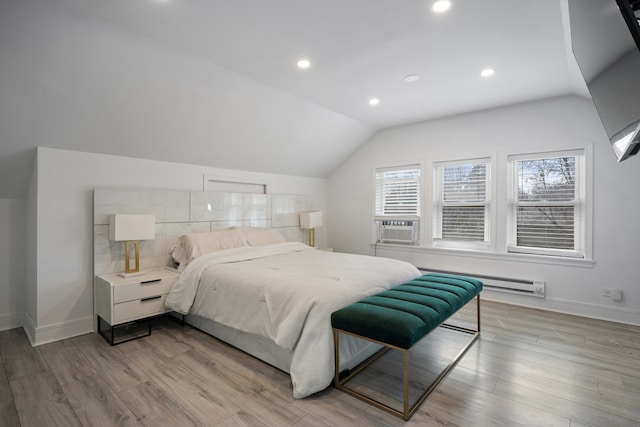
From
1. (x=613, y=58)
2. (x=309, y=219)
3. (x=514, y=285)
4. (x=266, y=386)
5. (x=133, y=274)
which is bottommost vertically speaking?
(x=266, y=386)

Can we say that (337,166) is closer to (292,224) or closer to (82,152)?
(292,224)

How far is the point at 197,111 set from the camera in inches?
129

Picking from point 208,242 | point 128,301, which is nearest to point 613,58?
point 208,242

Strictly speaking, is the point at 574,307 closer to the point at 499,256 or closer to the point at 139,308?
the point at 499,256

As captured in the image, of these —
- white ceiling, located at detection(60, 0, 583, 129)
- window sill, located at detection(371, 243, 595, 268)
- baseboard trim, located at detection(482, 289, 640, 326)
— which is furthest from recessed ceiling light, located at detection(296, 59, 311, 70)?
baseboard trim, located at detection(482, 289, 640, 326)

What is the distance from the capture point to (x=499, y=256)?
4051 mm

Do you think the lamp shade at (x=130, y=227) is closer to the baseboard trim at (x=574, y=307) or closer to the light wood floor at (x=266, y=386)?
the light wood floor at (x=266, y=386)

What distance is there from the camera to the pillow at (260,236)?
4.06 m

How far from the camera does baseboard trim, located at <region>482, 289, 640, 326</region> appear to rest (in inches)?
130

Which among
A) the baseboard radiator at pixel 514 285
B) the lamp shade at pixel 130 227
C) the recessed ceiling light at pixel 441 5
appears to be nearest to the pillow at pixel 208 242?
the lamp shade at pixel 130 227

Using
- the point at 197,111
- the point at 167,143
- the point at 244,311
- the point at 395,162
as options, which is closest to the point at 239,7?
the point at 197,111

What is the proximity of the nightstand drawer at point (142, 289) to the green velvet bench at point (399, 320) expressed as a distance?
1887mm

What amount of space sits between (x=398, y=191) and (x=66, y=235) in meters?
4.22

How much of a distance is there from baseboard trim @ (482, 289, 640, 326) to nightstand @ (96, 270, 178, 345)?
3883 millimetres
